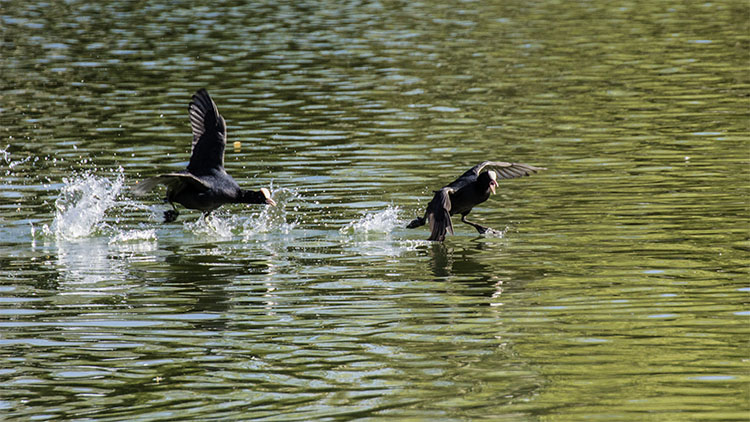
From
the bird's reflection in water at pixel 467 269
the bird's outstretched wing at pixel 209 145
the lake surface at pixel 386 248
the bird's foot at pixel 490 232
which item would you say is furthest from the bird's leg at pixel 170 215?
the bird's foot at pixel 490 232

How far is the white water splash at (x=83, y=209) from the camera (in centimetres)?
1343

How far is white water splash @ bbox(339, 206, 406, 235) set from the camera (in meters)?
13.1

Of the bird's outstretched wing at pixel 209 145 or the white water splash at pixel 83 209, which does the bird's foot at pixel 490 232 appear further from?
the white water splash at pixel 83 209

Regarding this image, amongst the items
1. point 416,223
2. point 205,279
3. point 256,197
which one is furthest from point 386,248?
point 205,279

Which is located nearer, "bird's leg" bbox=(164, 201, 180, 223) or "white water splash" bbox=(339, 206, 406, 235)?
"white water splash" bbox=(339, 206, 406, 235)

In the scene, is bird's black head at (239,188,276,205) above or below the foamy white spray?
above

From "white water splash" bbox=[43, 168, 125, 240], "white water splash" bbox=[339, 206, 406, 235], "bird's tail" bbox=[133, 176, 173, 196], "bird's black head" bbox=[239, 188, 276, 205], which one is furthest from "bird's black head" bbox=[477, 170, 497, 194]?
"white water splash" bbox=[43, 168, 125, 240]

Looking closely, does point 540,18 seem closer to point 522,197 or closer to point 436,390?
point 522,197

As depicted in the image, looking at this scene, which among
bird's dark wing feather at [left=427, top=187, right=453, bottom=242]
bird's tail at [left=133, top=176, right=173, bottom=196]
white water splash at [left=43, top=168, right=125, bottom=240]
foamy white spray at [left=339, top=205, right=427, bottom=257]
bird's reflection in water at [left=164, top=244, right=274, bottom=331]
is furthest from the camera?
white water splash at [left=43, top=168, right=125, bottom=240]

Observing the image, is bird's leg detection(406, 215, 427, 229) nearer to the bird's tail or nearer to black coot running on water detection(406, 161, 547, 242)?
black coot running on water detection(406, 161, 547, 242)

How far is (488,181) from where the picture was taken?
494 inches

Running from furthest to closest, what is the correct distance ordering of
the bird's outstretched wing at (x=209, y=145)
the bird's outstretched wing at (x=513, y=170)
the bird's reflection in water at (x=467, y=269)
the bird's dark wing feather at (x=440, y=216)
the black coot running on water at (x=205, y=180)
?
the bird's outstretched wing at (x=513, y=170), the bird's outstretched wing at (x=209, y=145), the black coot running on water at (x=205, y=180), the bird's dark wing feather at (x=440, y=216), the bird's reflection in water at (x=467, y=269)

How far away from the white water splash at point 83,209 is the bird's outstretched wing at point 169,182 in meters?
1.09

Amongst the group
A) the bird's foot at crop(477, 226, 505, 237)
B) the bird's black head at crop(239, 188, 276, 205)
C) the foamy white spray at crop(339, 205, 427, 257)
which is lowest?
the foamy white spray at crop(339, 205, 427, 257)
